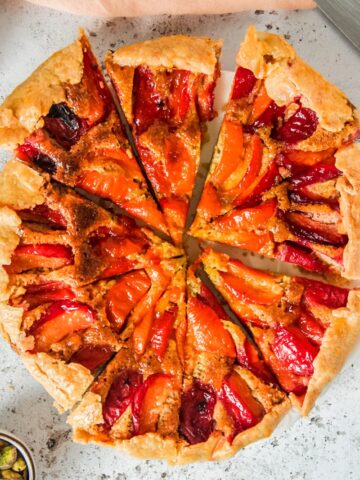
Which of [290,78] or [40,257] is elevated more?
[290,78]

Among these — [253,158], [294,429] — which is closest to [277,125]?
[253,158]

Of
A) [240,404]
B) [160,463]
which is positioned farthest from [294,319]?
[160,463]

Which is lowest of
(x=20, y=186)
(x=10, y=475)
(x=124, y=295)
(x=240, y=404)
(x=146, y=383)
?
(x=10, y=475)

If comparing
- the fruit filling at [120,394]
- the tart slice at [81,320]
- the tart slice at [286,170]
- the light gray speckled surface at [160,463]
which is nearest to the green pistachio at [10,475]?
the light gray speckled surface at [160,463]

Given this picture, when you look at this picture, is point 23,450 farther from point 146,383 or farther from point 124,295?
point 124,295

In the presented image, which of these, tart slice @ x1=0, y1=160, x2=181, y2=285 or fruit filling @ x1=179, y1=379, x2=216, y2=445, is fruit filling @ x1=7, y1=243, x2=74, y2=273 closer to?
tart slice @ x1=0, y1=160, x2=181, y2=285

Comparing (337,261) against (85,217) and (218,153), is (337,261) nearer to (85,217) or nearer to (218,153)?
(218,153)

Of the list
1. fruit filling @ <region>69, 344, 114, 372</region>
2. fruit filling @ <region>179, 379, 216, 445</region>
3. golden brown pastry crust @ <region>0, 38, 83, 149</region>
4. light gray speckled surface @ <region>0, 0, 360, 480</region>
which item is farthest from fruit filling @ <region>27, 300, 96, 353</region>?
golden brown pastry crust @ <region>0, 38, 83, 149</region>
